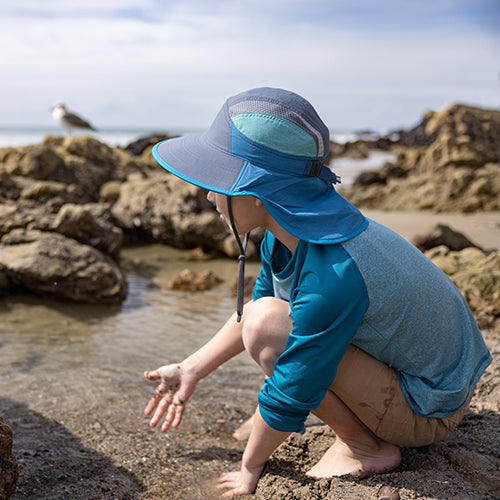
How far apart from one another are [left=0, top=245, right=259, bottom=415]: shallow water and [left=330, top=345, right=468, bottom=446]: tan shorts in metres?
1.33

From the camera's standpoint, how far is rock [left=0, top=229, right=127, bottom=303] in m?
4.71

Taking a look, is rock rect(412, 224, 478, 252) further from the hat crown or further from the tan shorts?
the hat crown

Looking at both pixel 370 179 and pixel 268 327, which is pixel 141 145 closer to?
pixel 370 179

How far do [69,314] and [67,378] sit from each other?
1.39 m

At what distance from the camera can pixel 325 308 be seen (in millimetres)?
1634

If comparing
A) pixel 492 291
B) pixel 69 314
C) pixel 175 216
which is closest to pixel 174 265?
pixel 175 216

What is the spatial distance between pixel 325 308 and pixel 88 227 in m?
4.50

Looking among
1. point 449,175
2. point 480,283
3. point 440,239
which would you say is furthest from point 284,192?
point 449,175

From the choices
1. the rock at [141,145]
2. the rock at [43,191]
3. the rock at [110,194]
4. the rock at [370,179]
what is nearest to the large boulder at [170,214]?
the rock at [110,194]

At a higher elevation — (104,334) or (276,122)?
(276,122)

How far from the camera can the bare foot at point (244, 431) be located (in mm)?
2570

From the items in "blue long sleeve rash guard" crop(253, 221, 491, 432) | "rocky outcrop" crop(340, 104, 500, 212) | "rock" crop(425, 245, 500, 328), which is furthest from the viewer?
"rocky outcrop" crop(340, 104, 500, 212)

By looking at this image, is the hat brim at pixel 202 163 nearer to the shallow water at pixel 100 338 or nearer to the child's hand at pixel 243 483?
the child's hand at pixel 243 483

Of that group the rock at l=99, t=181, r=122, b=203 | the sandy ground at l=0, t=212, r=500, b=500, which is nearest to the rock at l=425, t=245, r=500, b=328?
the sandy ground at l=0, t=212, r=500, b=500
